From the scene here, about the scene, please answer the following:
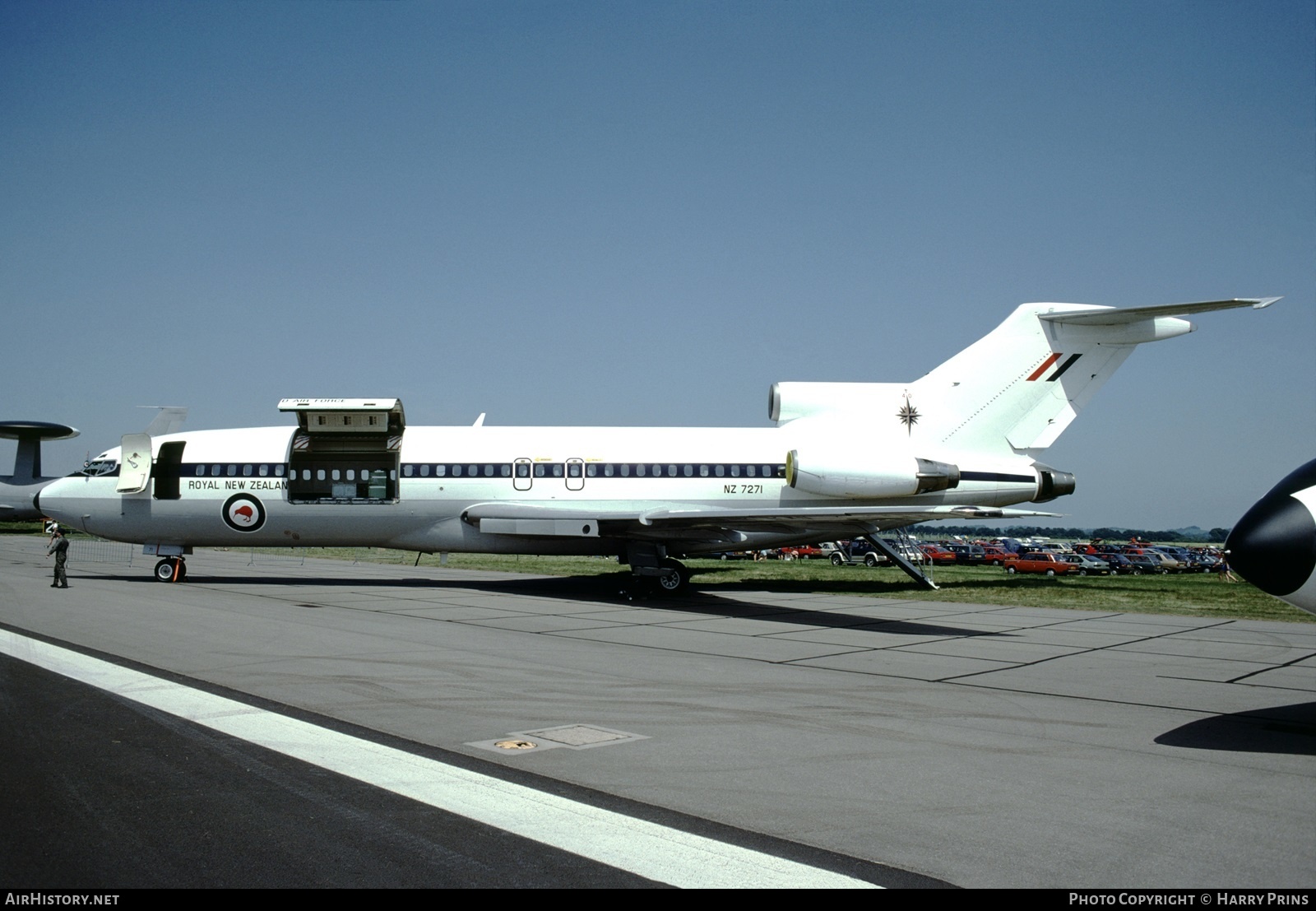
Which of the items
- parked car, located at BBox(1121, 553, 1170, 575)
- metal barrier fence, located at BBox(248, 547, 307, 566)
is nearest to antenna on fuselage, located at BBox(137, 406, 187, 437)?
metal barrier fence, located at BBox(248, 547, 307, 566)

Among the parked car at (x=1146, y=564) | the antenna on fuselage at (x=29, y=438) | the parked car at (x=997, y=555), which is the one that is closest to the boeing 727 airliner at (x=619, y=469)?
the parked car at (x=997, y=555)

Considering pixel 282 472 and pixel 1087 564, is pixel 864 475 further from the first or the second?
pixel 1087 564

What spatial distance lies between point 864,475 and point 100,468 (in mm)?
19238

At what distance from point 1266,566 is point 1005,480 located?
16416mm

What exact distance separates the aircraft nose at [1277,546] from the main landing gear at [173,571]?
79.2 ft

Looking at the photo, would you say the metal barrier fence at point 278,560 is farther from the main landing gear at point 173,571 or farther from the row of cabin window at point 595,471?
the row of cabin window at point 595,471

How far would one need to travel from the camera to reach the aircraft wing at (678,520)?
20516mm

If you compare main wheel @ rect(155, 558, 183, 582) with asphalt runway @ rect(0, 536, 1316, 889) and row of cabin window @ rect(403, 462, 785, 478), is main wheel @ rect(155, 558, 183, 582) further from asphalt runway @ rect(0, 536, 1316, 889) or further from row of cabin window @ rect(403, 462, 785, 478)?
asphalt runway @ rect(0, 536, 1316, 889)

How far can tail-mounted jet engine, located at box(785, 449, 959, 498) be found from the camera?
22344 millimetres

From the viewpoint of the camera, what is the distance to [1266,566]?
7.43m

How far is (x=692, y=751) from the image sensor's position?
7.83 metres

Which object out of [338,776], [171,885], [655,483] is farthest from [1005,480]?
[171,885]

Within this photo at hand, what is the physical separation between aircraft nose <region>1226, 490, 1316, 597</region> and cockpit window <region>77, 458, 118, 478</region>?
2460cm
